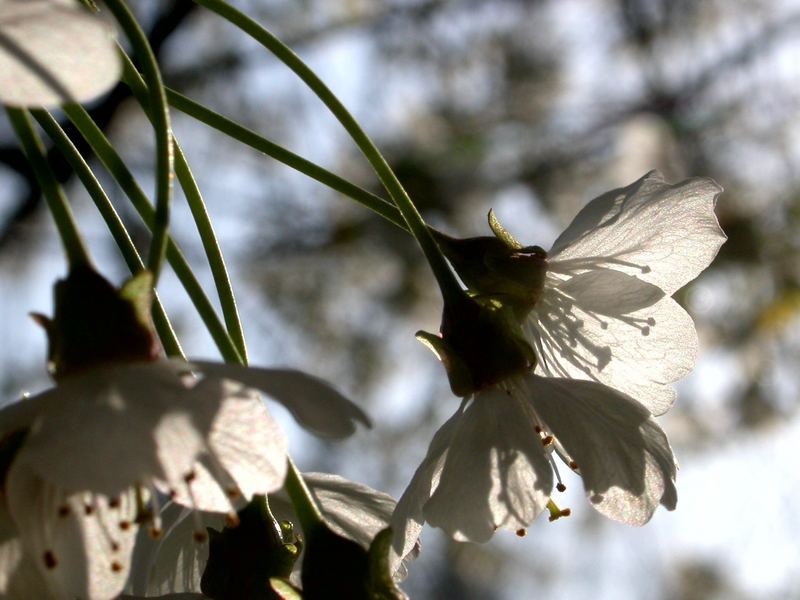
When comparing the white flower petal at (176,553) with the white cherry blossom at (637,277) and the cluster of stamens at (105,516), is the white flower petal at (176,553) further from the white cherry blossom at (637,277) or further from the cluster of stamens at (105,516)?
the white cherry blossom at (637,277)

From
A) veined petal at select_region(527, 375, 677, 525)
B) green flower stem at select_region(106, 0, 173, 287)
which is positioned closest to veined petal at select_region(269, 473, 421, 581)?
veined petal at select_region(527, 375, 677, 525)

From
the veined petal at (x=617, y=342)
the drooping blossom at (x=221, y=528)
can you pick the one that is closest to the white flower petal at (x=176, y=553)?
the drooping blossom at (x=221, y=528)

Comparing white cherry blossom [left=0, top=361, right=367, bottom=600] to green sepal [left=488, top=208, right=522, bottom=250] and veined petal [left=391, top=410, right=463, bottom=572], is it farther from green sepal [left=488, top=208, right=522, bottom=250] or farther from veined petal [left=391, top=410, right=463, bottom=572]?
green sepal [left=488, top=208, right=522, bottom=250]

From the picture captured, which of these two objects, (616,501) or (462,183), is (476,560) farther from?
(616,501)

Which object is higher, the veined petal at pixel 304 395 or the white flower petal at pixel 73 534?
the veined petal at pixel 304 395

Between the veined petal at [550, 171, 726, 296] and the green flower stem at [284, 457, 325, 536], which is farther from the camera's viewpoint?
the veined petal at [550, 171, 726, 296]

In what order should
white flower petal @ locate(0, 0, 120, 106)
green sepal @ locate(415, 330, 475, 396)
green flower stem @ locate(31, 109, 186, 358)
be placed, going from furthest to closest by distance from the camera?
green sepal @ locate(415, 330, 475, 396), green flower stem @ locate(31, 109, 186, 358), white flower petal @ locate(0, 0, 120, 106)
